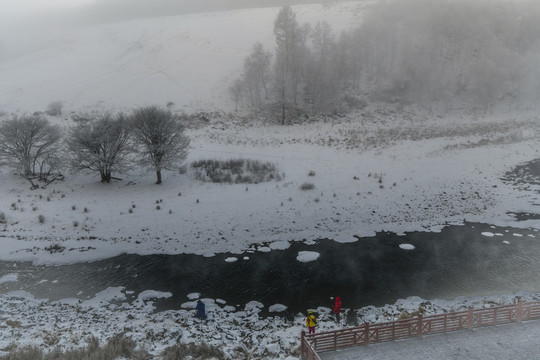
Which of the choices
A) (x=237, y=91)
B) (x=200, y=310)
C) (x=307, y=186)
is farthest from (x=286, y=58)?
(x=200, y=310)

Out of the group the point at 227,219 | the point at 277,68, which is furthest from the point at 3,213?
the point at 277,68

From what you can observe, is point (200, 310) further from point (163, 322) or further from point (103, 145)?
point (103, 145)

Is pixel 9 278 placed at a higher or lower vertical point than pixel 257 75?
lower

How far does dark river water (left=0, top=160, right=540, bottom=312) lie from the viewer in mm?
16812

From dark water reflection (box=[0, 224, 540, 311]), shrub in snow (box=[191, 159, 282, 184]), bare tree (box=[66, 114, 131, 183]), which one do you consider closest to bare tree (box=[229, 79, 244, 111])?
shrub in snow (box=[191, 159, 282, 184])

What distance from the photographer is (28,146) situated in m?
31.2

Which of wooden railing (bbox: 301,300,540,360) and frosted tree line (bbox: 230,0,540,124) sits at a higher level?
frosted tree line (bbox: 230,0,540,124)

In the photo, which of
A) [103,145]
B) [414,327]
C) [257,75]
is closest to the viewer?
[414,327]

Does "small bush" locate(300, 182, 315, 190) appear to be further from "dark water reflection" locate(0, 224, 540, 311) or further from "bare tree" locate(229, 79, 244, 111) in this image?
"bare tree" locate(229, 79, 244, 111)

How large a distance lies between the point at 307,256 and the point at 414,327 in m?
7.99

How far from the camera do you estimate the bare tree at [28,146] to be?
30.6 metres

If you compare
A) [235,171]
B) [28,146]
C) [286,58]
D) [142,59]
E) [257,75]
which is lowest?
[235,171]

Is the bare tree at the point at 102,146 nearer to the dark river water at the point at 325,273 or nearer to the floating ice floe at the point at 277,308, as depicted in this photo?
the dark river water at the point at 325,273

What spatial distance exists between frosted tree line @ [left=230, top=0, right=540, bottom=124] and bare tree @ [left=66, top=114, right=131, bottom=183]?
27290mm
